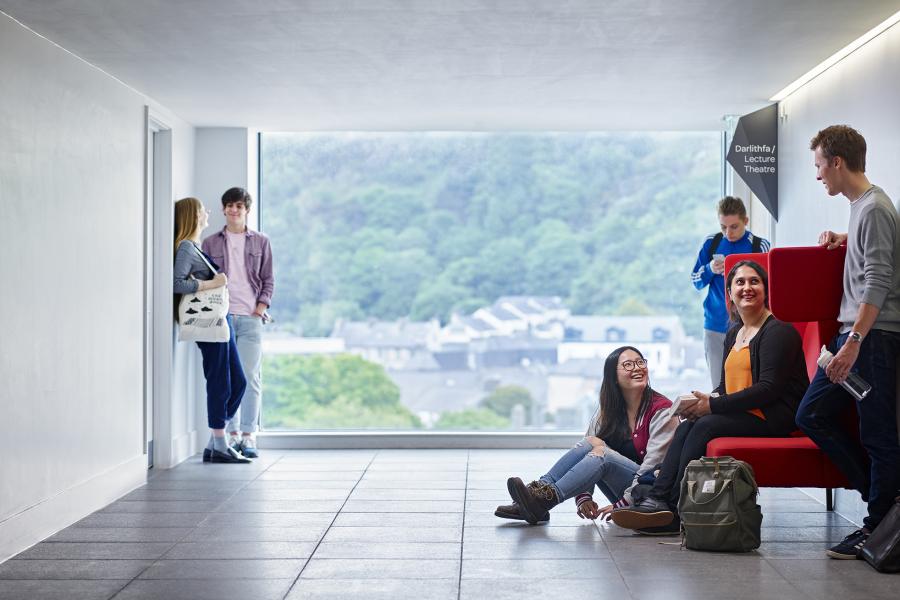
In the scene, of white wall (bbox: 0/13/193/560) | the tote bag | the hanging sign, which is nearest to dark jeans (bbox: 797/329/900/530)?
the hanging sign

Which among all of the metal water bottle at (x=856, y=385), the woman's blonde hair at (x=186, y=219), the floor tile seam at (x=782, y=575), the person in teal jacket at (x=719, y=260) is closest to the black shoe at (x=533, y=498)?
the floor tile seam at (x=782, y=575)

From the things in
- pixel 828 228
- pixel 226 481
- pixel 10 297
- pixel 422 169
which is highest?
pixel 422 169

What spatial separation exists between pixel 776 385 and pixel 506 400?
482cm

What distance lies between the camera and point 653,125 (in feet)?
26.6

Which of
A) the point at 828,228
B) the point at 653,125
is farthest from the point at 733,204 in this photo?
the point at 653,125

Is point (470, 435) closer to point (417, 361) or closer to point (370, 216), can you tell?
point (417, 361)

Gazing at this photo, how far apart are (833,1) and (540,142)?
4748mm

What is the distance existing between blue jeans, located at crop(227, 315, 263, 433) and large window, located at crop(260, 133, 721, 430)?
2.70ft

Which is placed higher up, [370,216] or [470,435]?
[370,216]

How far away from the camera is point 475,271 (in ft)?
32.7

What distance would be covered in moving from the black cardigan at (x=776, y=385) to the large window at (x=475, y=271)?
402 centimetres

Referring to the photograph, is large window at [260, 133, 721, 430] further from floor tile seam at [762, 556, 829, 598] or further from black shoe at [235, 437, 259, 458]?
floor tile seam at [762, 556, 829, 598]

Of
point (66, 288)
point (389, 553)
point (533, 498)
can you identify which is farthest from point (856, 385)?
point (66, 288)

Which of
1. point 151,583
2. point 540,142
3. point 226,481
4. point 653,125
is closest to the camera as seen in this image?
point 151,583
